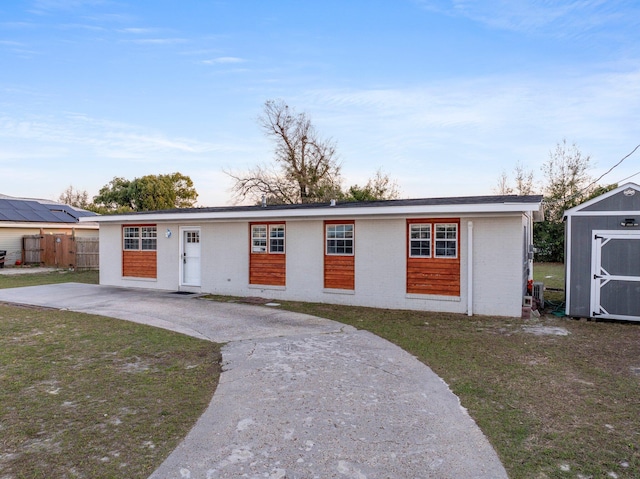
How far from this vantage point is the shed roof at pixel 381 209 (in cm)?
864

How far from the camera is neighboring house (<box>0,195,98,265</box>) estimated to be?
2236 centimetres

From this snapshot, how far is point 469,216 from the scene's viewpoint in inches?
363

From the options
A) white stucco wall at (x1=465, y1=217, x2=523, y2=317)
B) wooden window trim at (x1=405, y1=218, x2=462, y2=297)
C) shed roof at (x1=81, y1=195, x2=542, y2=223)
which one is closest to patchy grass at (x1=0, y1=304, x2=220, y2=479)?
shed roof at (x1=81, y1=195, x2=542, y2=223)

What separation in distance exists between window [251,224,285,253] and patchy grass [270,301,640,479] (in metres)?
3.58

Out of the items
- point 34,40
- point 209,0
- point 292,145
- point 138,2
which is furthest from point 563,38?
point 292,145

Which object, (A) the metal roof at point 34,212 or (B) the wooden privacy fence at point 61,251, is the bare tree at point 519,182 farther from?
(A) the metal roof at point 34,212

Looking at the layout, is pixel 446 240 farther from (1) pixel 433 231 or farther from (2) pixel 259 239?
(2) pixel 259 239

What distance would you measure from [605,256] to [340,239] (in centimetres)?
583

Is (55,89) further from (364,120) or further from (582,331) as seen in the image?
(582,331)

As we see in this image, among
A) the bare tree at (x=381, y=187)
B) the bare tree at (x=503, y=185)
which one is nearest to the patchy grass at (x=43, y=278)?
the bare tree at (x=381, y=187)

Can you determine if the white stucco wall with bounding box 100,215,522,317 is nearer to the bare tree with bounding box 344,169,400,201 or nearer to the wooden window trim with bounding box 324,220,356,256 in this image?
the wooden window trim with bounding box 324,220,356,256

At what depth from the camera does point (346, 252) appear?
1071 centimetres

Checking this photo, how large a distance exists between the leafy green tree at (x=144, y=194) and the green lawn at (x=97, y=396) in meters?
35.3

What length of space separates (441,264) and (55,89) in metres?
14.4
